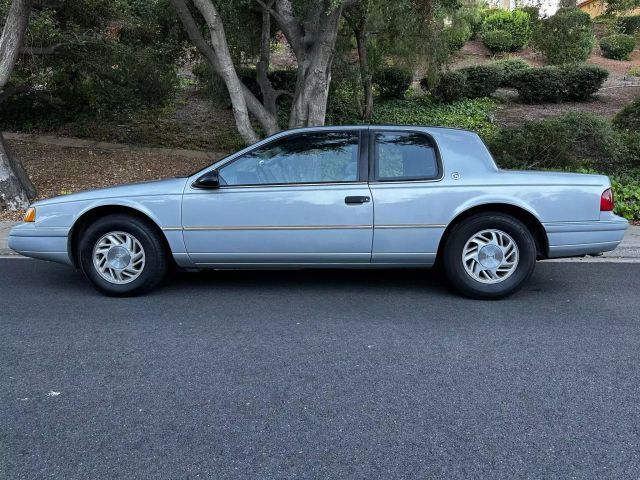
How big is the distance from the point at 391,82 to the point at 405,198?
13.0 metres

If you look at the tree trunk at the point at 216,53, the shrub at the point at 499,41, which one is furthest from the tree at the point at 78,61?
the shrub at the point at 499,41

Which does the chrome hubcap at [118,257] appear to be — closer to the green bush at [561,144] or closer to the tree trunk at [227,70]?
the tree trunk at [227,70]

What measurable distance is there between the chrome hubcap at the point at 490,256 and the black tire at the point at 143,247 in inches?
109

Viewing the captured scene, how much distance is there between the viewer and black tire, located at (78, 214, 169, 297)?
5574 millimetres

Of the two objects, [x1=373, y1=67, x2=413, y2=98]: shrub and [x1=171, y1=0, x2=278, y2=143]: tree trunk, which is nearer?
[x1=171, y1=0, x2=278, y2=143]: tree trunk

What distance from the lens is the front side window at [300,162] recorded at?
5.59 metres

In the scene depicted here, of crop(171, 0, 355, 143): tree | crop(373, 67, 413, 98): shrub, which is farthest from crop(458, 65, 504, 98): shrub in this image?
crop(171, 0, 355, 143): tree

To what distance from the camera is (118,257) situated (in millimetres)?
5625

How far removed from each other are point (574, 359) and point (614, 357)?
29cm

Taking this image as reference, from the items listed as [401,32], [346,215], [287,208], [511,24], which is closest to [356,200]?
[346,215]

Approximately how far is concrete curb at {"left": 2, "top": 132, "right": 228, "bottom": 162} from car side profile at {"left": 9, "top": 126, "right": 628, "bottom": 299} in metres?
7.43

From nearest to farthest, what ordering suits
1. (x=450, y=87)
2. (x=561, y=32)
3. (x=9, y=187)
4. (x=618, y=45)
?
(x=9, y=187), (x=561, y=32), (x=450, y=87), (x=618, y=45)

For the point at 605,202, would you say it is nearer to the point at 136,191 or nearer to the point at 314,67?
the point at 136,191

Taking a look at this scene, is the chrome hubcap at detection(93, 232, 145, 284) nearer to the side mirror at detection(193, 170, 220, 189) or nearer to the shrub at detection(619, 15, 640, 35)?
the side mirror at detection(193, 170, 220, 189)
